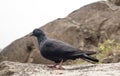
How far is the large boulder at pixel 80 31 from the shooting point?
17844mm

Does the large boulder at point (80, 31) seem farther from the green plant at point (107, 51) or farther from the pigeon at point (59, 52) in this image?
the pigeon at point (59, 52)

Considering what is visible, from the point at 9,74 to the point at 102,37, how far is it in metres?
7.36

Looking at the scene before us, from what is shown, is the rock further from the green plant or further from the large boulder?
the large boulder

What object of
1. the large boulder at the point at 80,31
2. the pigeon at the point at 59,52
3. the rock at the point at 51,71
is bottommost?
the rock at the point at 51,71

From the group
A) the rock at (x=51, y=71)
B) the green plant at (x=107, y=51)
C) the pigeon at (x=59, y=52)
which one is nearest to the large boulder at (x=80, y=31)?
the green plant at (x=107, y=51)

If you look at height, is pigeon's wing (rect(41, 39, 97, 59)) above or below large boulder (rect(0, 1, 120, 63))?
below

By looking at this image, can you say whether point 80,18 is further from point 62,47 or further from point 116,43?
point 62,47

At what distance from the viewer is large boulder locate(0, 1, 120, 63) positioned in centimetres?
1784

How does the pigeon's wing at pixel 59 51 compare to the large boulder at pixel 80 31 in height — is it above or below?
below

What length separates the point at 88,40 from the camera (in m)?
18.1

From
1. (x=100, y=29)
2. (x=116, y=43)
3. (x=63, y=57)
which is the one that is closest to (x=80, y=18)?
(x=100, y=29)

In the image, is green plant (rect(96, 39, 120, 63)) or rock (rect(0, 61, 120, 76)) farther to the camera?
green plant (rect(96, 39, 120, 63))

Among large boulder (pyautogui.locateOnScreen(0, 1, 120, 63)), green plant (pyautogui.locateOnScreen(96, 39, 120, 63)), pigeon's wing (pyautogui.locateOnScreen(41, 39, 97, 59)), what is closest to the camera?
pigeon's wing (pyautogui.locateOnScreen(41, 39, 97, 59))

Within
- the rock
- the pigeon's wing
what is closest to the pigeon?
the pigeon's wing
